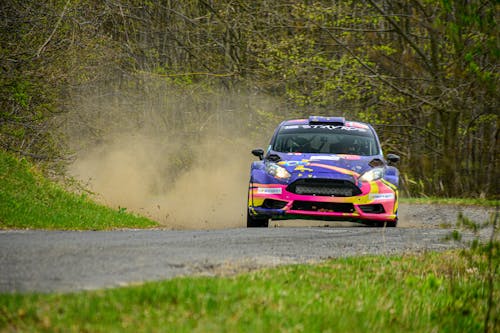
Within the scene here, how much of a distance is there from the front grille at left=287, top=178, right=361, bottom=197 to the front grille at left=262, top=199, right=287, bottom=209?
0.24 meters

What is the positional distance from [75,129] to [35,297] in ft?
62.9

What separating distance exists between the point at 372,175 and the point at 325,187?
0.83m

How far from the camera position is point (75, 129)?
24484mm

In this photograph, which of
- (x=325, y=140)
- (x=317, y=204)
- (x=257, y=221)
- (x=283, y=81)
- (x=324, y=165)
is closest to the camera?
(x=317, y=204)

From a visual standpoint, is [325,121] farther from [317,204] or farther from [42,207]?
[42,207]

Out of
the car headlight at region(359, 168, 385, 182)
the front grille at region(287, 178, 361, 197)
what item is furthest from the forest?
the car headlight at region(359, 168, 385, 182)

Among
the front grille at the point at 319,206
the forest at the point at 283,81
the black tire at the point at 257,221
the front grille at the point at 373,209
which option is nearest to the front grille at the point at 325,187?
A: the front grille at the point at 319,206

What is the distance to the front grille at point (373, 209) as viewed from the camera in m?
13.2

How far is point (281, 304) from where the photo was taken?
6180 mm

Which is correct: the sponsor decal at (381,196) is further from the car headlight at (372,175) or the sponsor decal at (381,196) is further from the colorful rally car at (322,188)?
the car headlight at (372,175)

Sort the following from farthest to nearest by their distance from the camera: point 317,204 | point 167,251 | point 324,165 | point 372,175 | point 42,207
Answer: point 42,207
point 372,175
point 324,165
point 317,204
point 167,251

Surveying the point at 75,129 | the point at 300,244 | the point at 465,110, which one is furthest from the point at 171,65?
the point at 300,244

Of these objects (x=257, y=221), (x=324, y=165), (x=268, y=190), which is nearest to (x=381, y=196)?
(x=324, y=165)

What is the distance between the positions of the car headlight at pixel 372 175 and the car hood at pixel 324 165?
0.07 meters
